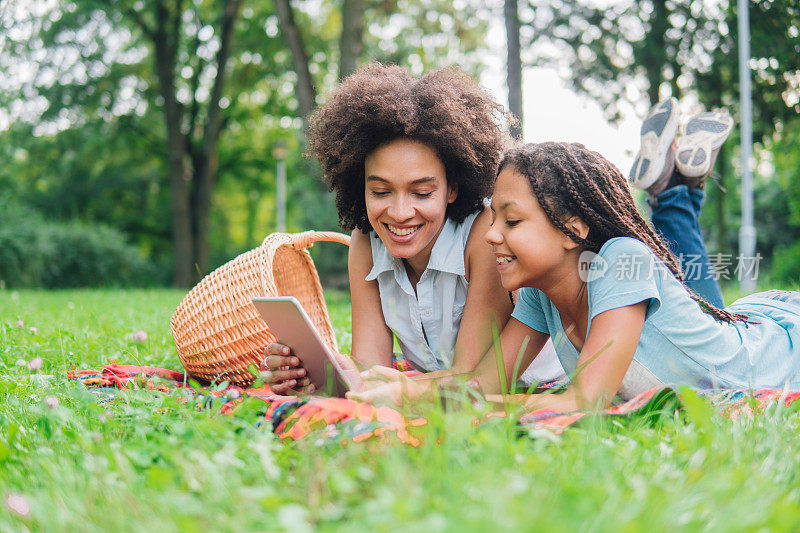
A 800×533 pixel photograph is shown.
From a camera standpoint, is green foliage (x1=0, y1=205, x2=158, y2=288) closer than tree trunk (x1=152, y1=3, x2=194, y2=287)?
Yes

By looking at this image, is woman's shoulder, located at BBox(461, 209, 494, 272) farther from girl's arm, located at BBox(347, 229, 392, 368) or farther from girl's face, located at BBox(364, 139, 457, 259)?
girl's arm, located at BBox(347, 229, 392, 368)

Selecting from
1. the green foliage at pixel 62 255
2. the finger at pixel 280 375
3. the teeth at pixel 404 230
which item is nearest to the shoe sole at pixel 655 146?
the teeth at pixel 404 230

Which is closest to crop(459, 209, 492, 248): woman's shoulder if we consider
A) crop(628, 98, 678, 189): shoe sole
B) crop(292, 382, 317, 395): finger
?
crop(292, 382, 317, 395): finger

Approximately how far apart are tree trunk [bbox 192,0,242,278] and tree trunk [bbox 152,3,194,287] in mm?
537

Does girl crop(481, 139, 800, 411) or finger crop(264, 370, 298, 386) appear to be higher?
girl crop(481, 139, 800, 411)

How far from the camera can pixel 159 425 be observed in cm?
192

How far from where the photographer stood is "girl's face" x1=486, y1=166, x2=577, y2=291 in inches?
91.3

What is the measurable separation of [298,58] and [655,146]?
26.5ft

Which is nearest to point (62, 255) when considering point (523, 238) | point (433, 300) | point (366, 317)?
point (366, 317)

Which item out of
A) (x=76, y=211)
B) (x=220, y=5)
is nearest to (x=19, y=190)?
(x=76, y=211)

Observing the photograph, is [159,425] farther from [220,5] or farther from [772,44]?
[220,5]

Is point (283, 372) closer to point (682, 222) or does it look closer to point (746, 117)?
point (682, 222)

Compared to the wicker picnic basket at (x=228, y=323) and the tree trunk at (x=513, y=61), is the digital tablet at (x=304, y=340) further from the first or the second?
the tree trunk at (x=513, y=61)

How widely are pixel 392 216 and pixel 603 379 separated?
1.08m
